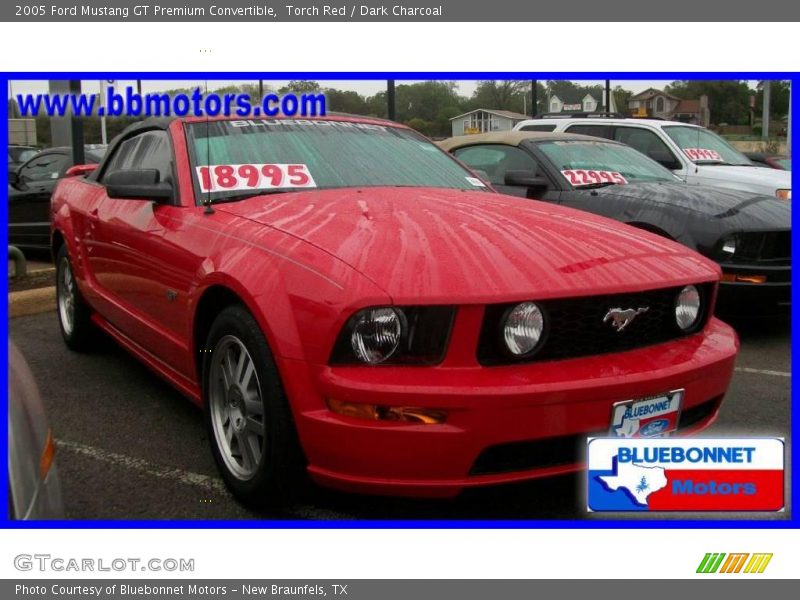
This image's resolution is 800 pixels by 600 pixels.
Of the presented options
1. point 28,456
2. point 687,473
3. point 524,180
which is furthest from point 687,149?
point 28,456

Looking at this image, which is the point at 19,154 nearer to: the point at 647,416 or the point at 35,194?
the point at 35,194

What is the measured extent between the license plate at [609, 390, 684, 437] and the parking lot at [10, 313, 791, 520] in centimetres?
24

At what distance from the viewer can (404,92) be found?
4.27m

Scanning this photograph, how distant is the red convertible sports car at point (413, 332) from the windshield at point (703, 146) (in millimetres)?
6028

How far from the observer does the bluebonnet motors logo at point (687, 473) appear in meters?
2.47

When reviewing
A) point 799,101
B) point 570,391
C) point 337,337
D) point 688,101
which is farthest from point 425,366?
point 688,101

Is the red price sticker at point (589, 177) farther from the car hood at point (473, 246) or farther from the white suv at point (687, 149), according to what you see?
the car hood at point (473, 246)

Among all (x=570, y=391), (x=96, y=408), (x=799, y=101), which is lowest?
(x=96, y=408)

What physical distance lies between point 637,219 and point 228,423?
351 cm

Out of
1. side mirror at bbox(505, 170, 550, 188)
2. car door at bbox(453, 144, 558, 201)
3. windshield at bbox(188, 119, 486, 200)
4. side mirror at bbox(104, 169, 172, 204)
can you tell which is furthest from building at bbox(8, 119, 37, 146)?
side mirror at bbox(104, 169, 172, 204)

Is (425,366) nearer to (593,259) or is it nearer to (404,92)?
(593,259)

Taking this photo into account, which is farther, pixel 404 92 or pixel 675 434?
pixel 404 92

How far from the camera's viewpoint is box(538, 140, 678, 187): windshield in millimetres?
6273

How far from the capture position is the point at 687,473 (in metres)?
2.49
